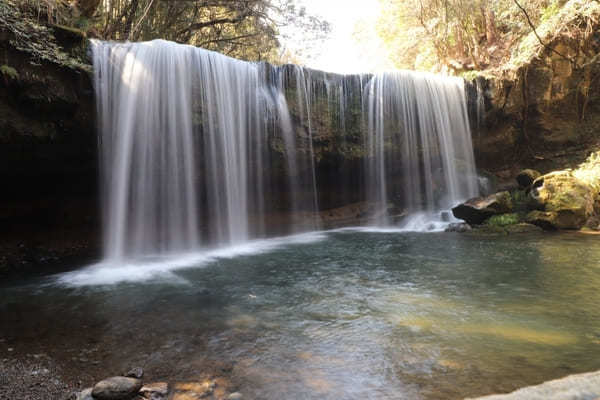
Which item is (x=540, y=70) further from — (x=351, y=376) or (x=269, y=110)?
(x=351, y=376)

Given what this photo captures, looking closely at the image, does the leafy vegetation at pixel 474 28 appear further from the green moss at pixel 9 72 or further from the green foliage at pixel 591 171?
the green moss at pixel 9 72

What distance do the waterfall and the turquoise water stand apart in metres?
1.90

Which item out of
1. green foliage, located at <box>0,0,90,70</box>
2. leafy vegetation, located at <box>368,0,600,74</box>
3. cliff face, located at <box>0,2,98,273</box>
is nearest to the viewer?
green foliage, located at <box>0,0,90,70</box>

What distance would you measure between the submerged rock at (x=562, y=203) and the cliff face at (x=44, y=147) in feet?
36.6

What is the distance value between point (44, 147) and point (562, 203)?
39.9 ft

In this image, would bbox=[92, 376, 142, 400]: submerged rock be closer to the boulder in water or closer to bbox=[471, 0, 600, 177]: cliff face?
the boulder in water

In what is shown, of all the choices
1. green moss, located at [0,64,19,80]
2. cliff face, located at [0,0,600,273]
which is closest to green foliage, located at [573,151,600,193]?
cliff face, located at [0,0,600,273]

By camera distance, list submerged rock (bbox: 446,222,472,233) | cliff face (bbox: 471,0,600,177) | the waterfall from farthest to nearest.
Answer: cliff face (bbox: 471,0,600,177)
submerged rock (bbox: 446,222,472,233)
the waterfall

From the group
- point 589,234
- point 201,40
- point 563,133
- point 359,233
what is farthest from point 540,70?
point 201,40

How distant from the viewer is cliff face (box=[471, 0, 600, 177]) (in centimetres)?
1256

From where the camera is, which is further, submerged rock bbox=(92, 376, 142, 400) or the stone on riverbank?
submerged rock bbox=(92, 376, 142, 400)

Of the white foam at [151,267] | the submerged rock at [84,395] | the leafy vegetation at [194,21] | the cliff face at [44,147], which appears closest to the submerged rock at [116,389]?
the submerged rock at [84,395]

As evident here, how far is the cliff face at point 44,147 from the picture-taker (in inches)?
242

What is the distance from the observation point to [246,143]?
988 centimetres
